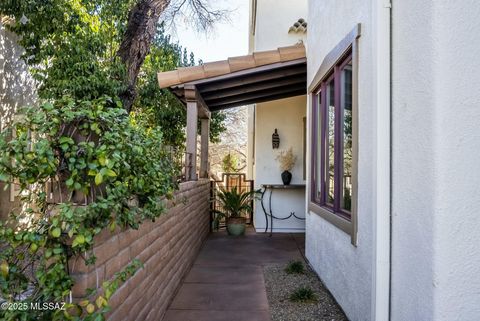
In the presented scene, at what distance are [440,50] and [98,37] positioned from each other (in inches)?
245

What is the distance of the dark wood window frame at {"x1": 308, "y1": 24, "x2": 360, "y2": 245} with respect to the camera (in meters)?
3.19

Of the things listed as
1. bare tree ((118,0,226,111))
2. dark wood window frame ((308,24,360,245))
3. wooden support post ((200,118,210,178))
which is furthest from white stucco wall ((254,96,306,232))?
bare tree ((118,0,226,111))

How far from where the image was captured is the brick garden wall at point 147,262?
77.7 inches

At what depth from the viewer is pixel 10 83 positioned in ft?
23.1

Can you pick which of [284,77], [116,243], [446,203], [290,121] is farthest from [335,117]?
[290,121]

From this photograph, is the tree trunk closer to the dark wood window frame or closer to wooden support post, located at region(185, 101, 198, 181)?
wooden support post, located at region(185, 101, 198, 181)

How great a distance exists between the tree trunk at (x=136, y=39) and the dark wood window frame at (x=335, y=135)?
10.2 feet

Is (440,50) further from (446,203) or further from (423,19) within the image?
(446,203)

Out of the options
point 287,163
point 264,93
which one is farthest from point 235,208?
point 264,93

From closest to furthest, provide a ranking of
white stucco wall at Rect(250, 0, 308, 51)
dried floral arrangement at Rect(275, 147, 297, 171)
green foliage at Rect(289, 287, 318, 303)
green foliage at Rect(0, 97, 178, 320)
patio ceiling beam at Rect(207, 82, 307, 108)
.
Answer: green foliage at Rect(0, 97, 178, 320)
green foliage at Rect(289, 287, 318, 303)
patio ceiling beam at Rect(207, 82, 307, 108)
dried floral arrangement at Rect(275, 147, 297, 171)
white stucco wall at Rect(250, 0, 308, 51)

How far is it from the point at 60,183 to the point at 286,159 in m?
6.41

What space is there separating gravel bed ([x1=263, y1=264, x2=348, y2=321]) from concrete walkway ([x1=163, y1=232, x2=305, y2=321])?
0.10m

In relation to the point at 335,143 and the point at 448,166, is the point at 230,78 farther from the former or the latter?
the point at 448,166

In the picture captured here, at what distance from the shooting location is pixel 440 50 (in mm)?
1784
